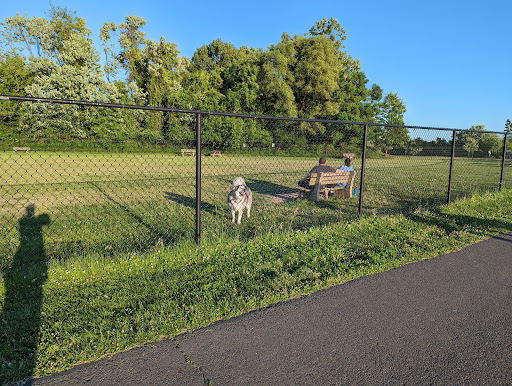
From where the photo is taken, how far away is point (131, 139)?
566 cm

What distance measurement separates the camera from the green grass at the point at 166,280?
262cm

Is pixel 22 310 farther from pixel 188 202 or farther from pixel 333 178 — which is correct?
pixel 333 178

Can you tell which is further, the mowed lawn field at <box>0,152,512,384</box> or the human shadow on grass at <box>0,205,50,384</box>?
the mowed lawn field at <box>0,152,512,384</box>

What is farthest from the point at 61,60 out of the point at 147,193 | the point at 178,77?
the point at 147,193

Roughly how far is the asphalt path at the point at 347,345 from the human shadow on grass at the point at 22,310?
22 cm

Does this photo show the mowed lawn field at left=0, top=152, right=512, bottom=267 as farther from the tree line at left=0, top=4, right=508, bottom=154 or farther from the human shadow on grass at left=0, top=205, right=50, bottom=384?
the tree line at left=0, top=4, right=508, bottom=154

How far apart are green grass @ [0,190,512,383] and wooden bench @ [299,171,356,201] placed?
261 centimetres

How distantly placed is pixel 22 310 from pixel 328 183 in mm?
7170

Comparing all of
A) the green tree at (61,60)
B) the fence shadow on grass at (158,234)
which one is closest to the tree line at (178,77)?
the green tree at (61,60)

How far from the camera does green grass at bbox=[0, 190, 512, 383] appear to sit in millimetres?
2621

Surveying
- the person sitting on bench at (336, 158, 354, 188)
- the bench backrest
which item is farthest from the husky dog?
the person sitting on bench at (336, 158, 354, 188)

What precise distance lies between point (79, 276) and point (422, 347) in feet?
11.3

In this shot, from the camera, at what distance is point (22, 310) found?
2.99 metres

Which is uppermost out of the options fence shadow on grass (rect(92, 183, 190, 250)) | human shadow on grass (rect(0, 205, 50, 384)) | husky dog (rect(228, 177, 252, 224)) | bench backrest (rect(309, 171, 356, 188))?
bench backrest (rect(309, 171, 356, 188))
